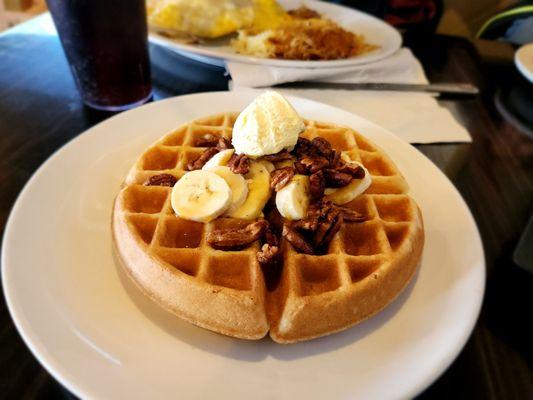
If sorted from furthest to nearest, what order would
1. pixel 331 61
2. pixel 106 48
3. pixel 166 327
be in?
pixel 331 61 → pixel 106 48 → pixel 166 327

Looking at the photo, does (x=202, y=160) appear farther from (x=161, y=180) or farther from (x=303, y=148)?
(x=303, y=148)

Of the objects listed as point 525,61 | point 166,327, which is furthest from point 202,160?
point 525,61

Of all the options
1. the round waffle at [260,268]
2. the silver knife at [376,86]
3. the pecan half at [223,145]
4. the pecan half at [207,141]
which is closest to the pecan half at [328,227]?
the round waffle at [260,268]

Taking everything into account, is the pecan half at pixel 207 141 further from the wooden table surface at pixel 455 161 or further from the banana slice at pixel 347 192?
the wooden table surface at pixel 455 161

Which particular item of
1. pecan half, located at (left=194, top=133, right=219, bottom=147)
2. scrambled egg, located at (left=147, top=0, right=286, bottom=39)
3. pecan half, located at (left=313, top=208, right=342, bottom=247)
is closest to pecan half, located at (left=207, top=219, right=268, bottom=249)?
pecan half, located at (left=313, top=208, right=342, bottom=247)

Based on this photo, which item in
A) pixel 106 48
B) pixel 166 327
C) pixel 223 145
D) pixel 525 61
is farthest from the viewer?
pixel 525 61

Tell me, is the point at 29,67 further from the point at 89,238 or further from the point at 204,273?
the point at 204,273

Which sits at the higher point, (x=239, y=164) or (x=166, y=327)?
(x=239, y=164)

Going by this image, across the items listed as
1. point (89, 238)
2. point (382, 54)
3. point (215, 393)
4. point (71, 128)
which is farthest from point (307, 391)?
point (382, 54)
